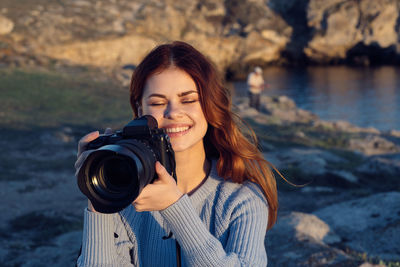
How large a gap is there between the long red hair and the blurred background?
2.54 ft

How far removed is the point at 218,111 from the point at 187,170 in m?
0.36

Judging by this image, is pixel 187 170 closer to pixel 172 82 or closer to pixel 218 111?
pixel 218 111

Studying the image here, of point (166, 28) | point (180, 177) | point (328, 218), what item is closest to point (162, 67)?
point (180, 177)

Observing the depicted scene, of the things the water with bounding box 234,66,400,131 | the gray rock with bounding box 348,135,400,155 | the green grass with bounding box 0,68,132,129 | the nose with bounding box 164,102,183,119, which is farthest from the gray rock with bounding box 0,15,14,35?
the nose with bounding box 164,102,183,119

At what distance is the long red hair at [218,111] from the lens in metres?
2.35

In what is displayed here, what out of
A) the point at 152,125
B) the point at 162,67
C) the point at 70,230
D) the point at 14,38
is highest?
the point at 14,38

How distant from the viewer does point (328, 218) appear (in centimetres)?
602

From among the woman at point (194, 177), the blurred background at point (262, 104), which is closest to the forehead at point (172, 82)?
the woman at point (194, 177)

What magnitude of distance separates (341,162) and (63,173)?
6.31m

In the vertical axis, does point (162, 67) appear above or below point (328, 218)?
above

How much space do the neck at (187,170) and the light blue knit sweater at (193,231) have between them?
0.09 m

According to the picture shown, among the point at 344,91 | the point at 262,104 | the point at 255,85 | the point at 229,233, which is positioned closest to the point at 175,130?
the point at 229,233

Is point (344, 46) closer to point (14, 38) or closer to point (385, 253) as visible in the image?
point (14, 38)

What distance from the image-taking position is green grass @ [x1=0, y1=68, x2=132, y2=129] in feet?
41.3
